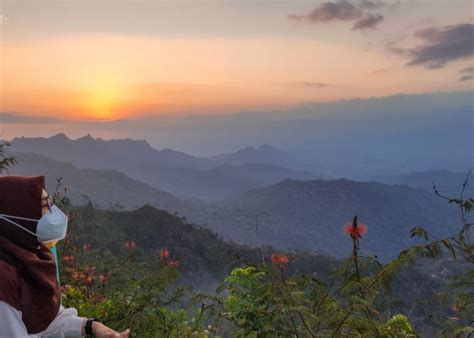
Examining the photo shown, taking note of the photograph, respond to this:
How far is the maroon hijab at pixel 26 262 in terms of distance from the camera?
255 centimetres

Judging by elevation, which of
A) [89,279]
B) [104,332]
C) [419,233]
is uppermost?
[419,233]

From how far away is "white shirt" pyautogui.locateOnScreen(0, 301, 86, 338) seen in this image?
249 centimetres

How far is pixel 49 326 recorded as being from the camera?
2.81 metres

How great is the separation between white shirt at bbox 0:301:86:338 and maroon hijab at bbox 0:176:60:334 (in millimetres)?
31

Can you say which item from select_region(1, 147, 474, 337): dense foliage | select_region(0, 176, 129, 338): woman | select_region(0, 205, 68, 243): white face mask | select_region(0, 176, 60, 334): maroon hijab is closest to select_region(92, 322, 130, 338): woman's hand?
select_region(0, 176, 129, 338): woman

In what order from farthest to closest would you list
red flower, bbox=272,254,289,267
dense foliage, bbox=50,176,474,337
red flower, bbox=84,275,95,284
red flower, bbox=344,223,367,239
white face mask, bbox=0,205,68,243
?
red flower, bbox=84,275,95,284 → red flower, bbox=272,254,289,267 → red flower, bbox=344,223,367,239 → dense foliage, bbox=50,176,474,337 → white face mask, bbox=0,205,68,243

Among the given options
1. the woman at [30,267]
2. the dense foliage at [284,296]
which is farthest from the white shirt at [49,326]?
the dense foliage at [284,296]

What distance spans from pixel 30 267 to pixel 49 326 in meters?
0.44

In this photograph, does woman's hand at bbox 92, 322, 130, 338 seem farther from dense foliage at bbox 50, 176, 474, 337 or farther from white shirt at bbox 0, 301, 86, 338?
dense foliage at bbox 50, 176, 474, 337

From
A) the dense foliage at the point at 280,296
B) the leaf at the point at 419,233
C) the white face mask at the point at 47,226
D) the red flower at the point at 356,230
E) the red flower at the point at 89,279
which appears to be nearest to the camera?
the white face mask at the point at 47,226

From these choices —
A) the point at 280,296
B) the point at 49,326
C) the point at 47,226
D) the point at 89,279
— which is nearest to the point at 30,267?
the point at 47,226

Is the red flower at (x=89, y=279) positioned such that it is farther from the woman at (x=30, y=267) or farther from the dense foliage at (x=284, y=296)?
the woman at (x=30, y=267)

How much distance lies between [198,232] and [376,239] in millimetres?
150910

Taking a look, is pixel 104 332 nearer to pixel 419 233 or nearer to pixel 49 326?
pixel 49 326
